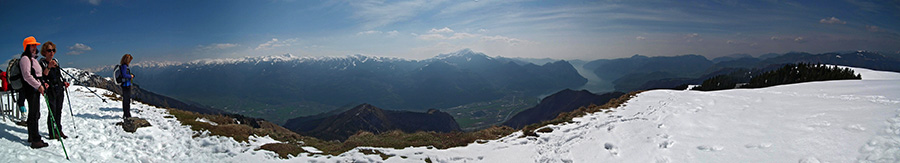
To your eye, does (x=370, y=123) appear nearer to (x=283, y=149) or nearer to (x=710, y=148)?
(x=283, y=149)

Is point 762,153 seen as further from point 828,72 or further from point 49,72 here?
point 828,72

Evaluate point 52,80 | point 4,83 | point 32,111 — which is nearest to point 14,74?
point 52,80

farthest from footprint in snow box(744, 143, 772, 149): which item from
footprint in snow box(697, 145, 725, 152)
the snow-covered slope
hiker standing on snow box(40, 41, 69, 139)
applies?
hiker standing on snow box(40, 41, 69, 139)

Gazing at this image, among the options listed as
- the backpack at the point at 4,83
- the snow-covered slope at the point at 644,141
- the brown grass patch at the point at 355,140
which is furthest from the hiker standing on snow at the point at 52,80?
the brown grass patch at the point at 355,140

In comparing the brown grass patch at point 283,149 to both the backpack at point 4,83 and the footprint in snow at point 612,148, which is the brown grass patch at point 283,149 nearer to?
the backpack at point 4,83

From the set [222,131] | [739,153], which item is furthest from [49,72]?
[739,153]
